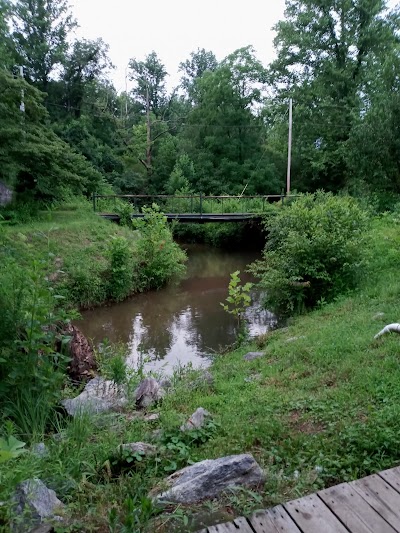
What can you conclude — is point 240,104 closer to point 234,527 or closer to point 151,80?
point 151,80

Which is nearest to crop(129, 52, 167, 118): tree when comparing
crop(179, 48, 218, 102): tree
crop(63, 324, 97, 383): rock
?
crop(179, 48, 218, 102): tree

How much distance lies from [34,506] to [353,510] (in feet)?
5.43

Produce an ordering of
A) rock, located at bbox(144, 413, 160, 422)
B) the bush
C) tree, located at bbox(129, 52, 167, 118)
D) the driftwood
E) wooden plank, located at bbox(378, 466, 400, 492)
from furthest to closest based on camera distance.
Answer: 1. tree, located at bbox(129, 52, 167, 118)
2. the bush
3. the driftwood
4. rock, located at bbox(144, 413, 160, 422)
5. wooden plank, located at bbox(378, 466, 400, 492)

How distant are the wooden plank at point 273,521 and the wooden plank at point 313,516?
0.10ft

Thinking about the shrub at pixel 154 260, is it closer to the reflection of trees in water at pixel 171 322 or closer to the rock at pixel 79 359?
the reflection of trees in water at pixel 171 322

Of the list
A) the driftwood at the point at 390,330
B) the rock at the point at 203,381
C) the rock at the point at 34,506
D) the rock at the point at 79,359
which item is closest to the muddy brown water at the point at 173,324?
the rock at the point at 79,359

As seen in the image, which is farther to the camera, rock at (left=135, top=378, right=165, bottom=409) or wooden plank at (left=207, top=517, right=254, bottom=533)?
rock at (left=135, top=378, right=165, bottom=409)

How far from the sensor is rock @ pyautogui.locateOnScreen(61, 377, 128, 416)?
4.02 metres

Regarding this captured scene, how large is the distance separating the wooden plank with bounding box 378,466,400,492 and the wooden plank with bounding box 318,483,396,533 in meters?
0.23

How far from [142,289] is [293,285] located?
514 centimetres

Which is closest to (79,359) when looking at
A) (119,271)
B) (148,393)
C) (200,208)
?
(148,393)

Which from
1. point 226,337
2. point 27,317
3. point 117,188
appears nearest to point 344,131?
point 117,188

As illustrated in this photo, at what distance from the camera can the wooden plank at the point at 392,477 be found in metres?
2.39

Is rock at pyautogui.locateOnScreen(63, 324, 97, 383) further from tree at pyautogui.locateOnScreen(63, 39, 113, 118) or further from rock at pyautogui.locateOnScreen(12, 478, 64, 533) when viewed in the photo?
tree at pyautogui.locateOnScreen(63, 39, 113, 118)
